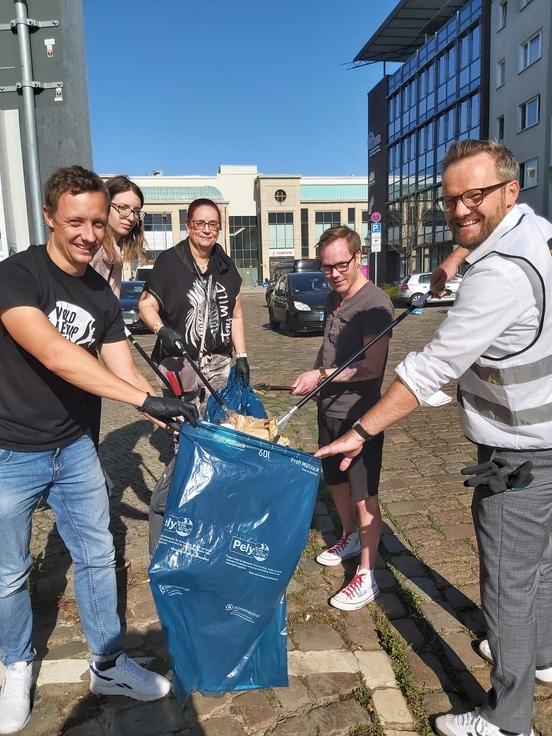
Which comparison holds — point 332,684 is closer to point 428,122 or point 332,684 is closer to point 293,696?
point 293,696

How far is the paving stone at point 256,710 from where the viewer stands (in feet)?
7.73

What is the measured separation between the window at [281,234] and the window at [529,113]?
47.4 metres

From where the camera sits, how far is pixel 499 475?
6.68 feet

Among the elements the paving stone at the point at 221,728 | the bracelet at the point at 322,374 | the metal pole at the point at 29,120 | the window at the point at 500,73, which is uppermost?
the window at the point at 500,73

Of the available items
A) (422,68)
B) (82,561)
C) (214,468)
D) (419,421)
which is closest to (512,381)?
(214,468)

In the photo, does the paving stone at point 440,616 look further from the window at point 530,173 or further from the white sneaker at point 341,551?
the window at point 530,173

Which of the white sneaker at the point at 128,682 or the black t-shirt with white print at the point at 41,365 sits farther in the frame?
the white sneaker at the point at 128,682

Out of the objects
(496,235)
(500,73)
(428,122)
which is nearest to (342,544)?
(496,235)

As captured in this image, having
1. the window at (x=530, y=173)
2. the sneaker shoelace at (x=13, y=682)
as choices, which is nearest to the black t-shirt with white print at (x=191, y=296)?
the sneaker shoelace at (x=13, y=682)

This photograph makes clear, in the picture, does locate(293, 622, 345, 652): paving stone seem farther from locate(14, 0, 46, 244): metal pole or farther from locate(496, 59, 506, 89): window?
locate(496, 59, 506, 89): window

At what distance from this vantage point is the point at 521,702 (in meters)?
2.12

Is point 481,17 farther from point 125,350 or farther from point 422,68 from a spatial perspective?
point 125,350

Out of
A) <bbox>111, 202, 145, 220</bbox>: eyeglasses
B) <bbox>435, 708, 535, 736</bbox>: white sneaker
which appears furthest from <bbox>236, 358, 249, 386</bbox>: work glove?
<bbox>435, 708, 535, 736</bbox>: white sneaker

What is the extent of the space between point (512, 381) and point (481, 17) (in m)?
36.6
